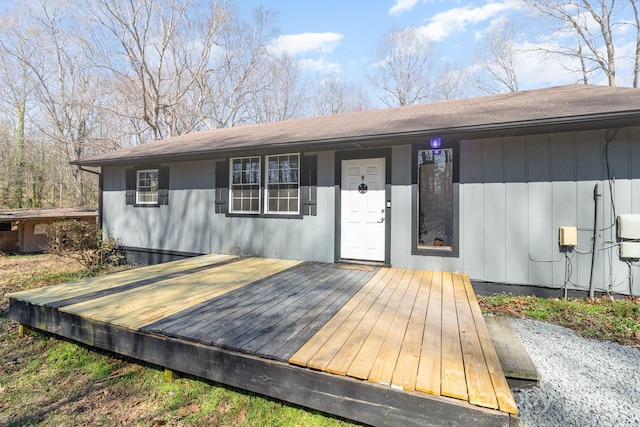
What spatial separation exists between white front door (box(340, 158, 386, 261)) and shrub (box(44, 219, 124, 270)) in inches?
208

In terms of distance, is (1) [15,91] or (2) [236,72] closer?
(1) [15,91]

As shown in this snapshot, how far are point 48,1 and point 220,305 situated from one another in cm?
1944

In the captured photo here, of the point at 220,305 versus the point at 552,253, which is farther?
the point at 552,253

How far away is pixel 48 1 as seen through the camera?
14086mm

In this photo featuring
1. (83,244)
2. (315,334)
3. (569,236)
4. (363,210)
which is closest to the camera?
(315,334)

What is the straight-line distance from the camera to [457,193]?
174 inches

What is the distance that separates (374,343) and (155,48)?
1628cm

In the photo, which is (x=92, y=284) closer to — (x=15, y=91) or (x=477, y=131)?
(x=477, y=131)

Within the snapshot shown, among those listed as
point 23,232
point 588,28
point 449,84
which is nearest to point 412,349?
point 23,232

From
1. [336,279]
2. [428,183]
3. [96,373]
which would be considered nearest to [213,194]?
[336,279]

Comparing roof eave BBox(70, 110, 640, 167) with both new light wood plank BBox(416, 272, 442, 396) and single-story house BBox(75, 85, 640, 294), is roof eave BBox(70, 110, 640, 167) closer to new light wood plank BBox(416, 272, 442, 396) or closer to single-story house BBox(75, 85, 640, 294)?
single-story house BBox(75, 85, 640, 294)

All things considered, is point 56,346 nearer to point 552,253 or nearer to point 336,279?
point 336,279

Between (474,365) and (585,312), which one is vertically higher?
(474,365)

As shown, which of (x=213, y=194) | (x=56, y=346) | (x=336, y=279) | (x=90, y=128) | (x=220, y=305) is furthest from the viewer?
(x=90, y=128)
